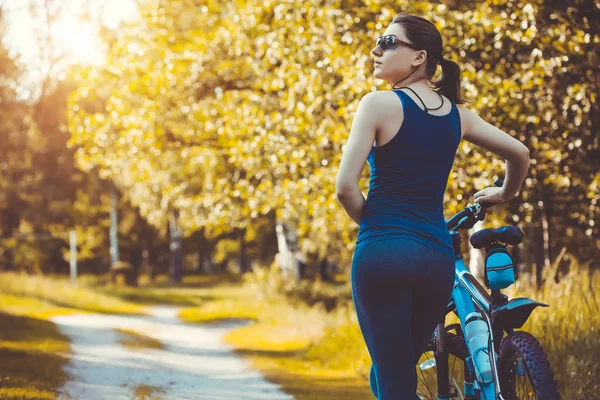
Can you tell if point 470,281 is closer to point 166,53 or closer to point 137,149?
point 166,53

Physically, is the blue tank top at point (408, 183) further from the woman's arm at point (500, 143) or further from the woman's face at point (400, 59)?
A: the woman's arm at point (500, 143)

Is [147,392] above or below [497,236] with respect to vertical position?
below

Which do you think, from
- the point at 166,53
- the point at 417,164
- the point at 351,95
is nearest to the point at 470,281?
the point at 417,164

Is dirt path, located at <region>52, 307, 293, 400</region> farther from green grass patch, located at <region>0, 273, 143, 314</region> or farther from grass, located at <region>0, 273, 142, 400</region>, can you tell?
green grass patch, located at <region>0, 273, 143, 314</region>

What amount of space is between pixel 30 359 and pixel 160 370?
4.85ft

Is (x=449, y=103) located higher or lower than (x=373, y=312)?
higher

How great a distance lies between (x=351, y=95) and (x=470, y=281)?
19.3 feet

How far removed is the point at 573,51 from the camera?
8102 mm

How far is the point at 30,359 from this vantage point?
9516 millimetres

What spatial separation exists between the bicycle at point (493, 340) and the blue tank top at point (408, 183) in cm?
53

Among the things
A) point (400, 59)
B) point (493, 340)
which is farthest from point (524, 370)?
point (400, 59)

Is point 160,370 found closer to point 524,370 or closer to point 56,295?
point 524,370

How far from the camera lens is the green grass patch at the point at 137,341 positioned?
1280cm

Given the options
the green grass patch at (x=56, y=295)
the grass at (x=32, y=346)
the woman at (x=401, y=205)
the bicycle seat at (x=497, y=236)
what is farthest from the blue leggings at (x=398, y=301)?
the green grass patch at (x=56, y=295)
